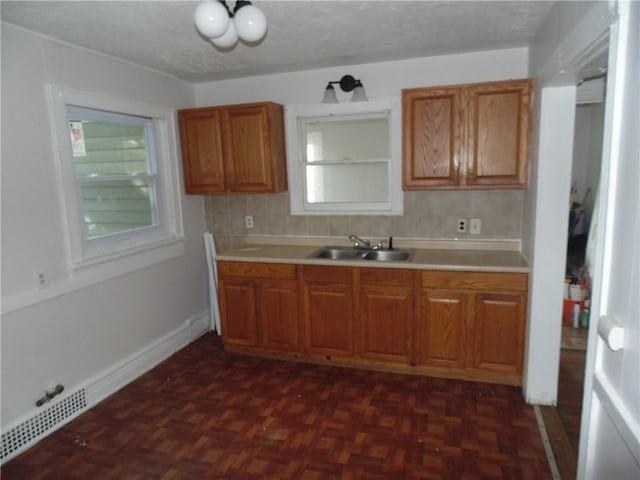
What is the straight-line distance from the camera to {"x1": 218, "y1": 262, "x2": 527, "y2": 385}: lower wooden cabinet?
9.10 feet

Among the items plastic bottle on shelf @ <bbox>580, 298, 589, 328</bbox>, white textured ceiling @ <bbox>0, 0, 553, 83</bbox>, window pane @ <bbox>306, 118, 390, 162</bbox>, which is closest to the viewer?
white textured ceiling @ <bbox>0, 0, 553, 83</bbox>

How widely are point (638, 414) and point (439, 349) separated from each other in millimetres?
1827

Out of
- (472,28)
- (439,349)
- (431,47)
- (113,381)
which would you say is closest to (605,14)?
(472,28)

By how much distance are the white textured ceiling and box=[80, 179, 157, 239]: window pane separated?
2.97ft

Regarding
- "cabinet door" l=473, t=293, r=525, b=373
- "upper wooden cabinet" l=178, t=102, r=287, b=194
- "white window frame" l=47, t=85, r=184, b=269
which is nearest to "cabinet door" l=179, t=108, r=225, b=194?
"upper wooden cabinet" l=178, t=102, r=287, b=194

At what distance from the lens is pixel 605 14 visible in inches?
55.4

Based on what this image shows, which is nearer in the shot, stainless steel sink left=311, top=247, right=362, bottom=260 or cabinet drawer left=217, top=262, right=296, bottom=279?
cabinet drawer left=217, top=262, right=296, bottom=279

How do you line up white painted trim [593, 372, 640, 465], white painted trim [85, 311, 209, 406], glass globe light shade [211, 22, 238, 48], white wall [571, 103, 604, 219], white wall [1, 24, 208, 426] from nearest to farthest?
1. white painted trim [593, 372, 640, 465]
2. glass globe light shade [211, 22, 238, 48]
3. white wall [1, 24, 208, 426]
4. white painted trim [85, 311, 209, 406]
5. white wall [571, 103, 604, 219]

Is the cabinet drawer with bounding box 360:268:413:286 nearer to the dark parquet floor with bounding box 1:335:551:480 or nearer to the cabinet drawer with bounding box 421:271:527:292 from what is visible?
the cabinet drawer with bounding box 421:271:527:292

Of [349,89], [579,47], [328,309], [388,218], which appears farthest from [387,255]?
[579,47]

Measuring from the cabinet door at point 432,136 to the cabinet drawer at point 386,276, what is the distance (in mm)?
660

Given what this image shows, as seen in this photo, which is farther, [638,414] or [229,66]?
[229,66]

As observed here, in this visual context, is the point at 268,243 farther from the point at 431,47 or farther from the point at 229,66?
the point at 431,47

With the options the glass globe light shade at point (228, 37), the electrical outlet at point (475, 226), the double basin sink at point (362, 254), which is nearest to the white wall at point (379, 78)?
the electrical outlet at point (475, 226)
